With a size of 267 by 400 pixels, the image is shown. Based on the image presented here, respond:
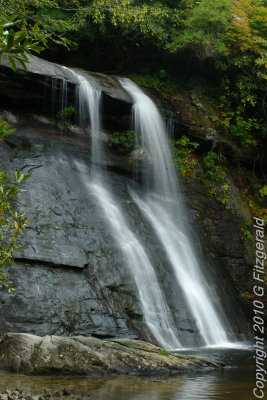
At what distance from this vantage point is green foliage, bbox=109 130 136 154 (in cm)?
1123

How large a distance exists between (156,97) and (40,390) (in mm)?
10038

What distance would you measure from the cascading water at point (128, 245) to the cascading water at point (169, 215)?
2.57 feet

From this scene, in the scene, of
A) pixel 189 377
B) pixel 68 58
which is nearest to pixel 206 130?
pixel 68 58

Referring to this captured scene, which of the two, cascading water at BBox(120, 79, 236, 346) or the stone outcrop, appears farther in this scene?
cascading water at BBox(120, 79, 236, 346)

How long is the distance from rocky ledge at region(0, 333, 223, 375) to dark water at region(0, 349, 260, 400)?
18 cm

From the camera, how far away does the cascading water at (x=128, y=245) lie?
7.52 metres

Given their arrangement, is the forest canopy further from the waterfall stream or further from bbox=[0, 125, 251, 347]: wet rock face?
bbox=[0, 125, 251, 347]: wet rock face

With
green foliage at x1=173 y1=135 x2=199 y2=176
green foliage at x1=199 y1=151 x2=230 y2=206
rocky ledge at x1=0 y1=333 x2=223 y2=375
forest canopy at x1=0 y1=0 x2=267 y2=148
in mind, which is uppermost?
forest canopy at x1=0 y1=0 x2=267 y2=148

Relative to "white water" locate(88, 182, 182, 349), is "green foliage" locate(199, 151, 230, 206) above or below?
above

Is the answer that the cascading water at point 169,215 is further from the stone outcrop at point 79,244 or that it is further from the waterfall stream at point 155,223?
the stone outcrop at point 79,244

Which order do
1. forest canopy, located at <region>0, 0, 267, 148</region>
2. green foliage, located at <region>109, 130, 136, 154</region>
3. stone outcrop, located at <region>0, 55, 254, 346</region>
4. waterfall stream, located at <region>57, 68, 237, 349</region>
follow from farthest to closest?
forest canopy, located at <region>0, 0, 267, 148</region>
green foliage, located at <region>109, 130, 136, 154</region>
waterfall stream, located at <region>57, 68, 237, 349</region>
stone outcrop, located at <region>0, 55, 254, 346</region>

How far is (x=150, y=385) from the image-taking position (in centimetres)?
442

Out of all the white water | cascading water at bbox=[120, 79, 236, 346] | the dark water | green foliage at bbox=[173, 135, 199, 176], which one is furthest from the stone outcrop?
the dark water

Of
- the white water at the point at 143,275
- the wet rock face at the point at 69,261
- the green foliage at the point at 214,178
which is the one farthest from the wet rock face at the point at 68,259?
the green foliage at the point at 214,178
